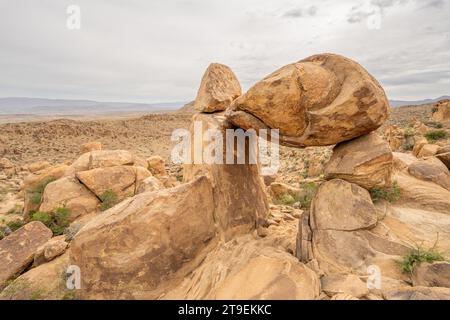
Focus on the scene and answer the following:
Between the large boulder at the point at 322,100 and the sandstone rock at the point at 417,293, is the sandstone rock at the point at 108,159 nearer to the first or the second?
the large boulder at the point at 322,100

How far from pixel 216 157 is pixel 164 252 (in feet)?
7.08

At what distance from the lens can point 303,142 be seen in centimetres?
533

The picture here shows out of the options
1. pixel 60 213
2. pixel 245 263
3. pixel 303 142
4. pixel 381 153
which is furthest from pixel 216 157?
pixel 60 213

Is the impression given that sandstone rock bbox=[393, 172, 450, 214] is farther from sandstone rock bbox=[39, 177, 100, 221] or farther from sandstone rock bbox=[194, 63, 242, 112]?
sandstone rock bbox=[39, 177, 100, 221]

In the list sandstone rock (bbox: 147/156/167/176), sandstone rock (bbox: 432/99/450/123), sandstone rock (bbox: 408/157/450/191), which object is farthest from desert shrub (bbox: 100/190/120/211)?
sandstone rock (bbox: 432/99/450/123)

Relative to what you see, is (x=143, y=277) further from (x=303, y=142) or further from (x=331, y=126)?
(x=331, y=126)

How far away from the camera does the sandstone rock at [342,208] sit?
15.5 ft

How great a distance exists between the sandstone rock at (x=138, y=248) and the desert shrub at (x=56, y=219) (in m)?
4.36

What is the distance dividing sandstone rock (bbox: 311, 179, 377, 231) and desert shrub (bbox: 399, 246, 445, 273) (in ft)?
2.18

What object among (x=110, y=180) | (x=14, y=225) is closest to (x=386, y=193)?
(x=110, y=180)

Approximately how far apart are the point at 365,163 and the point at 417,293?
207 cm

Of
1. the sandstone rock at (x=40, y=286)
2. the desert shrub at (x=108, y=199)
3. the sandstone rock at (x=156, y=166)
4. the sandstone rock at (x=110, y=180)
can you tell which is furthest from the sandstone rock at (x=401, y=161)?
the sandstone rock at (x=156, y=166)

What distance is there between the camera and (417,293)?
375 cm

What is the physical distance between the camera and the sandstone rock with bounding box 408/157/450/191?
614 cm
